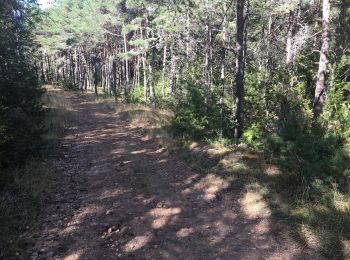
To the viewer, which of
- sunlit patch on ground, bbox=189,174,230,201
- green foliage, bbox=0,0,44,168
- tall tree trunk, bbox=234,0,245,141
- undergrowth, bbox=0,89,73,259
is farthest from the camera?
tall tree trunk, bbox=234,0,245,141

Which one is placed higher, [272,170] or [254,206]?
[272,170]

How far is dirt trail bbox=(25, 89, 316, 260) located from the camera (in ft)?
17.3

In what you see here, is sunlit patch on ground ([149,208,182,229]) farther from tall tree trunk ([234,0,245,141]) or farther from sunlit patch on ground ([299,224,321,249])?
tall tree trunk ([234,0,245,141])

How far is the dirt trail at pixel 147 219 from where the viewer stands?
5.26 metres

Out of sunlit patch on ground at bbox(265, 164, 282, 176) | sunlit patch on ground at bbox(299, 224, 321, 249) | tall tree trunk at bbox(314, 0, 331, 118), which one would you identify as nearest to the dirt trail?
sunlit patch on ground at bbox(299, 224, 321, 249)

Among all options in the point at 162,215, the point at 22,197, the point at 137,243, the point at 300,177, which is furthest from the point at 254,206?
the point at 22,197

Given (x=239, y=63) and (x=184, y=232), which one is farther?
(x=239, y=63)

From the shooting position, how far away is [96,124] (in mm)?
16047

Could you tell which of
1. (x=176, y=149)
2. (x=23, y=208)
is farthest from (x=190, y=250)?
(x=176, y=149)

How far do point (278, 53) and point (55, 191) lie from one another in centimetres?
Result: 1830

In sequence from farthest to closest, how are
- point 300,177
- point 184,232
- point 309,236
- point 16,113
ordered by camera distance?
point 16,113 < point 300,177 < point 184,232 < point 309,236

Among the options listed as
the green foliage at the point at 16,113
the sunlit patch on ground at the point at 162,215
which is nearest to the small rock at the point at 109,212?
the sunlit patch on ground at the point at 162,215

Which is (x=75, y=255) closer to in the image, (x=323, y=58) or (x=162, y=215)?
(x=162, y=215)

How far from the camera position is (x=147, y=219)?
20.7ft
